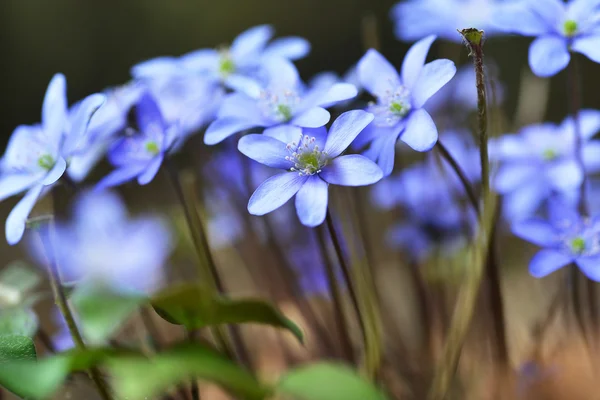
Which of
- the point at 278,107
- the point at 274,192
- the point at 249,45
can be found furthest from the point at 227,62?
the point at 274,192

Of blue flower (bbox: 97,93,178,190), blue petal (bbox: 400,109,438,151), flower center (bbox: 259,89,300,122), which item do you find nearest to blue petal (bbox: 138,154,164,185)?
blue flower (bbox: 97,93,178,190)

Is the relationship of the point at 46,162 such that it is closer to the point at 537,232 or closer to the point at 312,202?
the point at 312,202

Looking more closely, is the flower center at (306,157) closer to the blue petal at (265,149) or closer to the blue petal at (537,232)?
the blue petal at (265,149)

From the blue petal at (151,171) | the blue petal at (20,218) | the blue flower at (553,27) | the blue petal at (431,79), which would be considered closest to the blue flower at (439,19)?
the blue flower at (553,27)

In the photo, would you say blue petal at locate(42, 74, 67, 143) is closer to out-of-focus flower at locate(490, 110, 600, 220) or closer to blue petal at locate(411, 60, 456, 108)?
blue petal at locate(411, 60, 456, 108)

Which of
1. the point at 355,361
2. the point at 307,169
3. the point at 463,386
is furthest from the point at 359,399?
the point at 463,386
